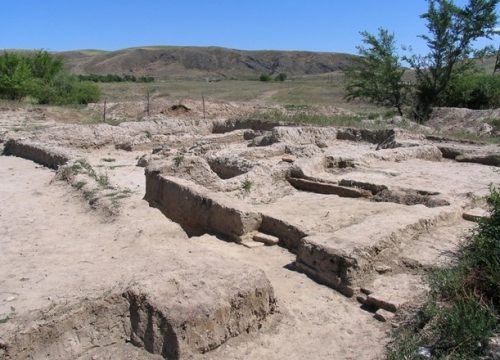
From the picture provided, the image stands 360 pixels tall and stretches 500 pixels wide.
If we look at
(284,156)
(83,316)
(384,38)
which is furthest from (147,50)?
(83,316)

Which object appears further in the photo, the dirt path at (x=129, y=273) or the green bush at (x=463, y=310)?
the dirt path at (x=129, y=273)

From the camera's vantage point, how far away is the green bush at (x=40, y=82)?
75.3ft

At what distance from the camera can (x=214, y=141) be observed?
14.7 metres

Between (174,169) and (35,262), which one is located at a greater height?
(174,169)

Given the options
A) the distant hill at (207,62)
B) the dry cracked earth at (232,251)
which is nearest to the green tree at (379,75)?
the dry cracked earth at (232,251)

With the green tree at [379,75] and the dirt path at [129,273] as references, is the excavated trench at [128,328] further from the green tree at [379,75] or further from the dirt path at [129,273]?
the green tree at [379,75]

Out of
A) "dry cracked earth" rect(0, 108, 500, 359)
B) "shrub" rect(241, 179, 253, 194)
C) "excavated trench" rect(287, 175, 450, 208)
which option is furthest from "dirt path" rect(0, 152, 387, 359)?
"excavated trench" rect(287, 175, 450, 208)

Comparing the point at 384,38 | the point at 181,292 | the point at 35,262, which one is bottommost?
the point at 35,262

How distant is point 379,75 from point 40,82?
54.8 ft

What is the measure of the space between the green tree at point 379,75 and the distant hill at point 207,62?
66.6 metres

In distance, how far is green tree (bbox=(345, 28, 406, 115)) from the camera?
63.9 feet

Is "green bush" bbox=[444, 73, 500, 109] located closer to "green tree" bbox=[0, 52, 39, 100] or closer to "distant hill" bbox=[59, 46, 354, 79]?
"green tree" bbox=[0, 52, 39, 100]

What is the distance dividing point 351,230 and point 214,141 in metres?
10.0

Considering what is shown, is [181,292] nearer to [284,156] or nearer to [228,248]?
[228,248]
